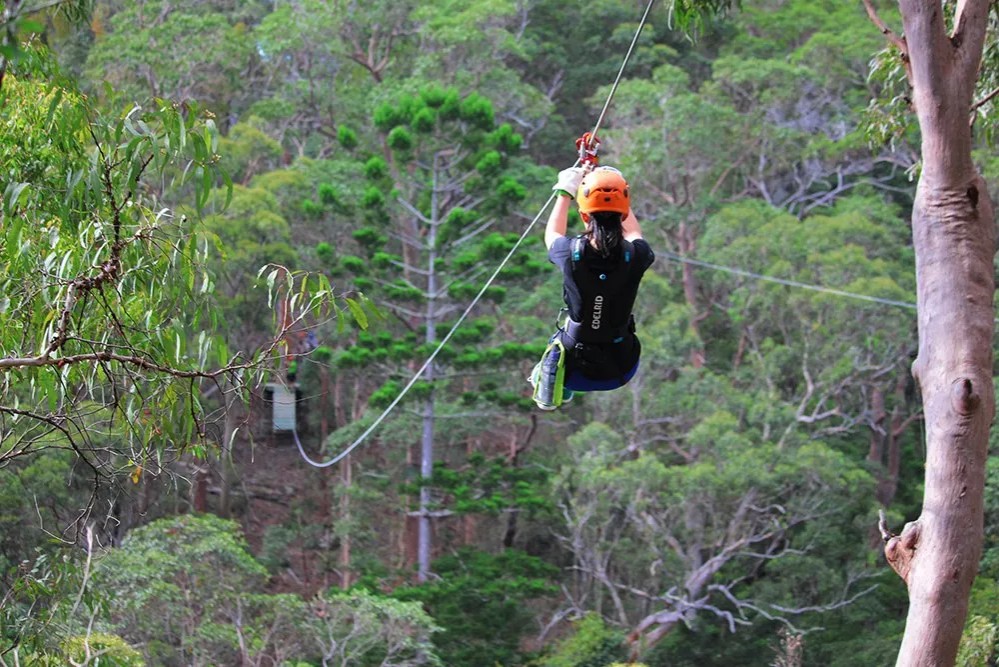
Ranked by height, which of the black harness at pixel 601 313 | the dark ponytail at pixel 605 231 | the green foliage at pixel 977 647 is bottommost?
the green foliage at pixel 977 647

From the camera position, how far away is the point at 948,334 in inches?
133

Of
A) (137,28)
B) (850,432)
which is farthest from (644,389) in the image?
(137,28)

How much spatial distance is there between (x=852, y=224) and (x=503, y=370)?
12.3ft

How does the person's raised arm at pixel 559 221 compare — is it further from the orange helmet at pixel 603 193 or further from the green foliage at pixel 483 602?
the green foliage at pixel 483 602

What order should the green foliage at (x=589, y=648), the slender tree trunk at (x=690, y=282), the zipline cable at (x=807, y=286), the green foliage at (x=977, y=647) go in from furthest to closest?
the slender tree trunk at (x=690, y=282) → the zipline cable at (x=807, y=286) → the green foliage at (x=589, y=648) → the green foliage at (x=977, y=647)

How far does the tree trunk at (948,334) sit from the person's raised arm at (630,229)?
30.2 inches

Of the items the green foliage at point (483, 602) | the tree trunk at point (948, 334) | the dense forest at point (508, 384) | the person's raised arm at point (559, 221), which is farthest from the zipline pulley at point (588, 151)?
the green foliage at point (483, 602)

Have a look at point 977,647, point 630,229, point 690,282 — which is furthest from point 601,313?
point 690,282

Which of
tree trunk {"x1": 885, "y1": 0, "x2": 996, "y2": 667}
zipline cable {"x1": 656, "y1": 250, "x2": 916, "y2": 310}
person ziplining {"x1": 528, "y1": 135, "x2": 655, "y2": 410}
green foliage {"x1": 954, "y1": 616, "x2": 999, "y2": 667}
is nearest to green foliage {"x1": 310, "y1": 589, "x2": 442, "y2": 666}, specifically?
green foliage {"x1": 954, "y1": 616, "x2": 999, "y2": 667}

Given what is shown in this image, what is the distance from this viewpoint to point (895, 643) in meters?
11.4

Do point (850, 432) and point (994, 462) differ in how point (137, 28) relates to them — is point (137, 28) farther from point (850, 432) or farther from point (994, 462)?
point (994, 462)

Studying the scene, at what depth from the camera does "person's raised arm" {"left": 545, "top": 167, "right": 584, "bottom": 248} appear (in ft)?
10.6

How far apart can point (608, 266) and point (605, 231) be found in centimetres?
10

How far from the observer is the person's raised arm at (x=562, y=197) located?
10.6ft
